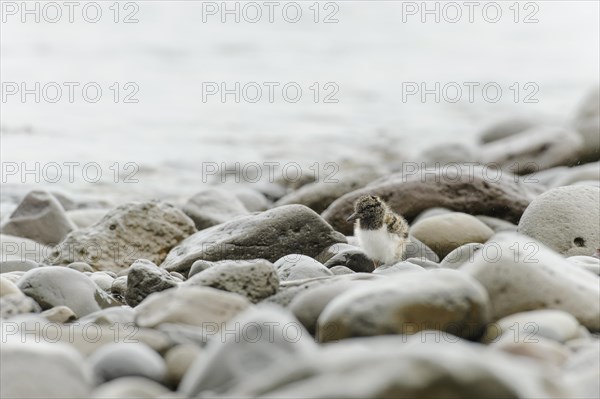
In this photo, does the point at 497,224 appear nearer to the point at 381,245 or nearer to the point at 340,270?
the point at 381,245

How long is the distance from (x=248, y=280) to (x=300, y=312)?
2.00 ft

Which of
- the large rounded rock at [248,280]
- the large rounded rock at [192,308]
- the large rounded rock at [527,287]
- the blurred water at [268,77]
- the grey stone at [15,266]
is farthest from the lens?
the blurred water at [268,77]

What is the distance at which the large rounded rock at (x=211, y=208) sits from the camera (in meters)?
9.52

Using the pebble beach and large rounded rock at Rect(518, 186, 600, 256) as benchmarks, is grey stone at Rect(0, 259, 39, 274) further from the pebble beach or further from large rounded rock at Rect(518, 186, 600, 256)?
large rounded rock at Rect(518, 186, 600, 256)

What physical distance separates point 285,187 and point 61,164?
11.0 ft

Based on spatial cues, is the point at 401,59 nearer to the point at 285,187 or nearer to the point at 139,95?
the point at 139,95

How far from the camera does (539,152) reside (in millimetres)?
13812

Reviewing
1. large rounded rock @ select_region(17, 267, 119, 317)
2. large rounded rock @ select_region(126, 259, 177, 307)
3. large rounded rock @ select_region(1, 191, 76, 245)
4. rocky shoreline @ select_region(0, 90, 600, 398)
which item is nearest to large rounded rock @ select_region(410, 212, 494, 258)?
rocky shoreline @ select_region(0, 90, 600, 398)

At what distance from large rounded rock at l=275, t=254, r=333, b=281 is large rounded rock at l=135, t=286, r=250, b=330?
1.33 metres

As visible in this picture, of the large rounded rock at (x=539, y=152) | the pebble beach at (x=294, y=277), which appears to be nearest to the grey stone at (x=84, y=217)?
the pebble beach at (x=294, y=277)

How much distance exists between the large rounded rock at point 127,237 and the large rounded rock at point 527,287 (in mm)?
4068

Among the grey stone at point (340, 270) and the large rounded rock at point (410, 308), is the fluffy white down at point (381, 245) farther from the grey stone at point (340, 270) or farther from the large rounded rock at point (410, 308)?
the large rounded rock at point (410, 308)

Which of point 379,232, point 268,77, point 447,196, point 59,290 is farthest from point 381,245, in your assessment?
point 268,77

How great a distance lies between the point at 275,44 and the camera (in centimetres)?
2666
